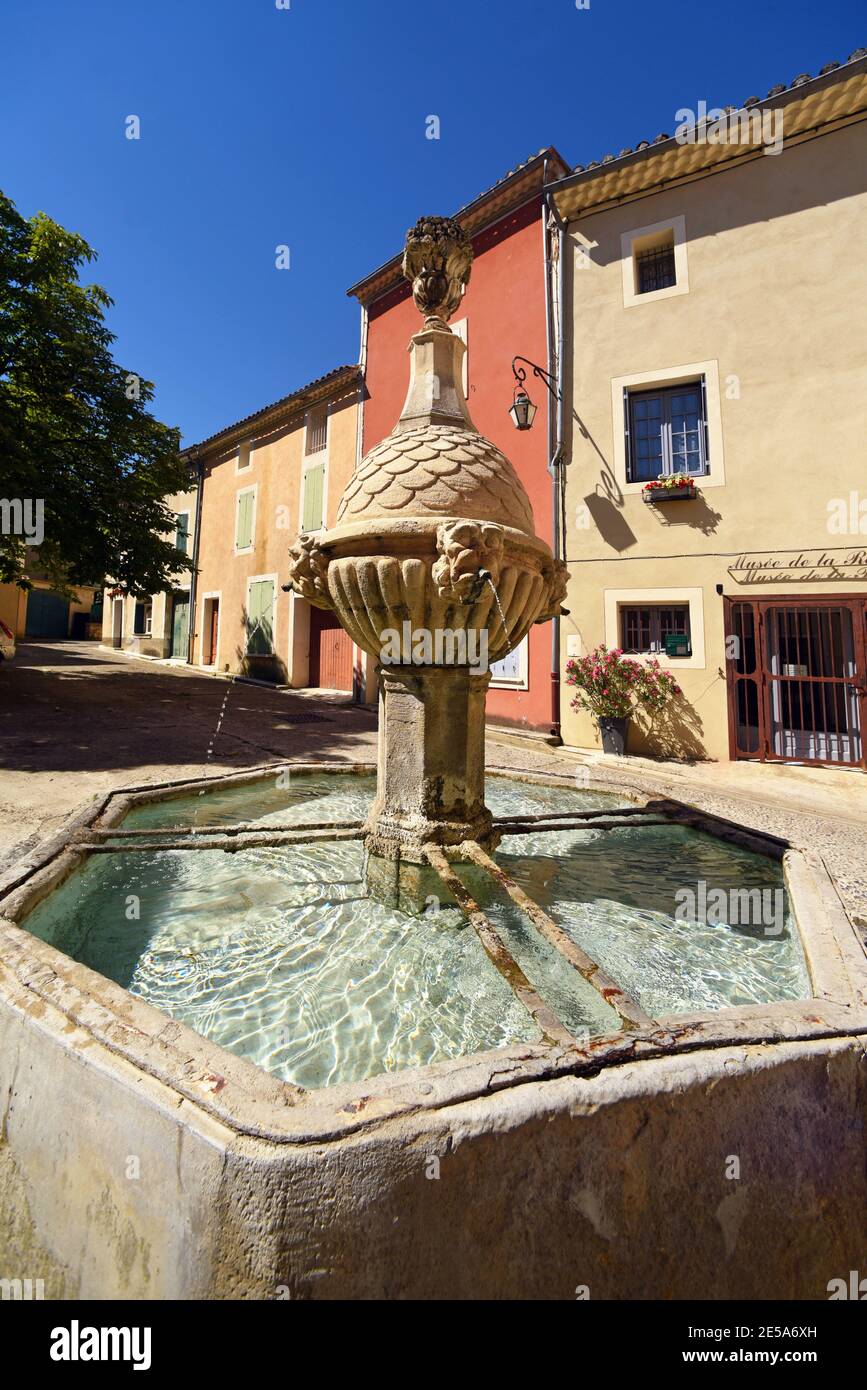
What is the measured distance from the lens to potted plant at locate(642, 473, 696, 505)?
28.6ft

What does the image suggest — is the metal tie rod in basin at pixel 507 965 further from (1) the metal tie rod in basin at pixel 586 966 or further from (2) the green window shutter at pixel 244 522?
(2) the green window shutter at pixel 244 522

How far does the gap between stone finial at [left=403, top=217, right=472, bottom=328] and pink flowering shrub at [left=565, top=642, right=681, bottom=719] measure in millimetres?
6278

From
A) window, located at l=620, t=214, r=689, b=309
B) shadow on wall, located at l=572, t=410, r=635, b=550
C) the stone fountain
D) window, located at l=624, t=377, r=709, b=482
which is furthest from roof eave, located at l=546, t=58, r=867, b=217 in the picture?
the stone fountain

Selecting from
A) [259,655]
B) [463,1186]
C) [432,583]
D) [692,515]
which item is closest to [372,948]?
[463,1186]

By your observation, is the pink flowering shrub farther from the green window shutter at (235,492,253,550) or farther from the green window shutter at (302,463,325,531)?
the green window shutter at (235,492,253,550)

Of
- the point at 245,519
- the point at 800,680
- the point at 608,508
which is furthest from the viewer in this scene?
the point at 245,519

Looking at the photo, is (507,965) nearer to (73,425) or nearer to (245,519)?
(73,425)

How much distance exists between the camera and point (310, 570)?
3131 mm

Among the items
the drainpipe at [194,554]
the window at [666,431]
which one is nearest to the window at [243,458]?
the drainpipe at [194,554]

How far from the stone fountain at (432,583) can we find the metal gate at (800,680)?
6316 millimetres

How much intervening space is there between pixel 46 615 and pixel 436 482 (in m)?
33.0
